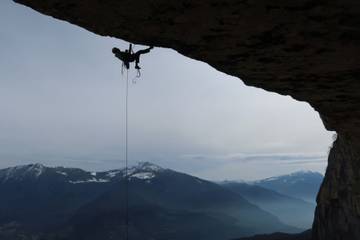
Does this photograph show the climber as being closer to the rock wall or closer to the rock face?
the rock face

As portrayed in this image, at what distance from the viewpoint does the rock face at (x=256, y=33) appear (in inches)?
337

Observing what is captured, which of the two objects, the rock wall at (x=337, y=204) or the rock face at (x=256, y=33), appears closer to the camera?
the rock face at (x=256, y=33)

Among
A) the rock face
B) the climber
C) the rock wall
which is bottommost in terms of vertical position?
the rock wall

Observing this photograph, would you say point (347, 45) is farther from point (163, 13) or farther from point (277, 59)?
point (163, 13)

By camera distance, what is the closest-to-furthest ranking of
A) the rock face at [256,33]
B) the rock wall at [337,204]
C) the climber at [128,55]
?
1. the rock face at [256,33]
2. the climber at [128,55]
3. the rock wall at [337,204]

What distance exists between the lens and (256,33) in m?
9.64

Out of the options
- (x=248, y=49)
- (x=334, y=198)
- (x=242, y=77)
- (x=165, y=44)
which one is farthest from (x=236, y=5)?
(x=334, y=198)

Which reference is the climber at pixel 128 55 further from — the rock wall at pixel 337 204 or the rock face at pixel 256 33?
the rock wall at pixel 337 204

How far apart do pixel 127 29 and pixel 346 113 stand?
9442mm

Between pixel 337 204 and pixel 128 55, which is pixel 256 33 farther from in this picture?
pixel 337 204

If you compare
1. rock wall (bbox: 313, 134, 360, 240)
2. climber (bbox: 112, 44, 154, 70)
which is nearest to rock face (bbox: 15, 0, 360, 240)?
climber (bbox: 112, 44, 154, 70)

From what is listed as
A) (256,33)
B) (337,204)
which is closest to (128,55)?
(256,33)

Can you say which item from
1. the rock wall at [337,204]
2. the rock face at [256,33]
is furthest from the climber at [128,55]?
the rock wall at [337,204]

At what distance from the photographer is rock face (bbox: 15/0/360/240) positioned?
8.56 meters
